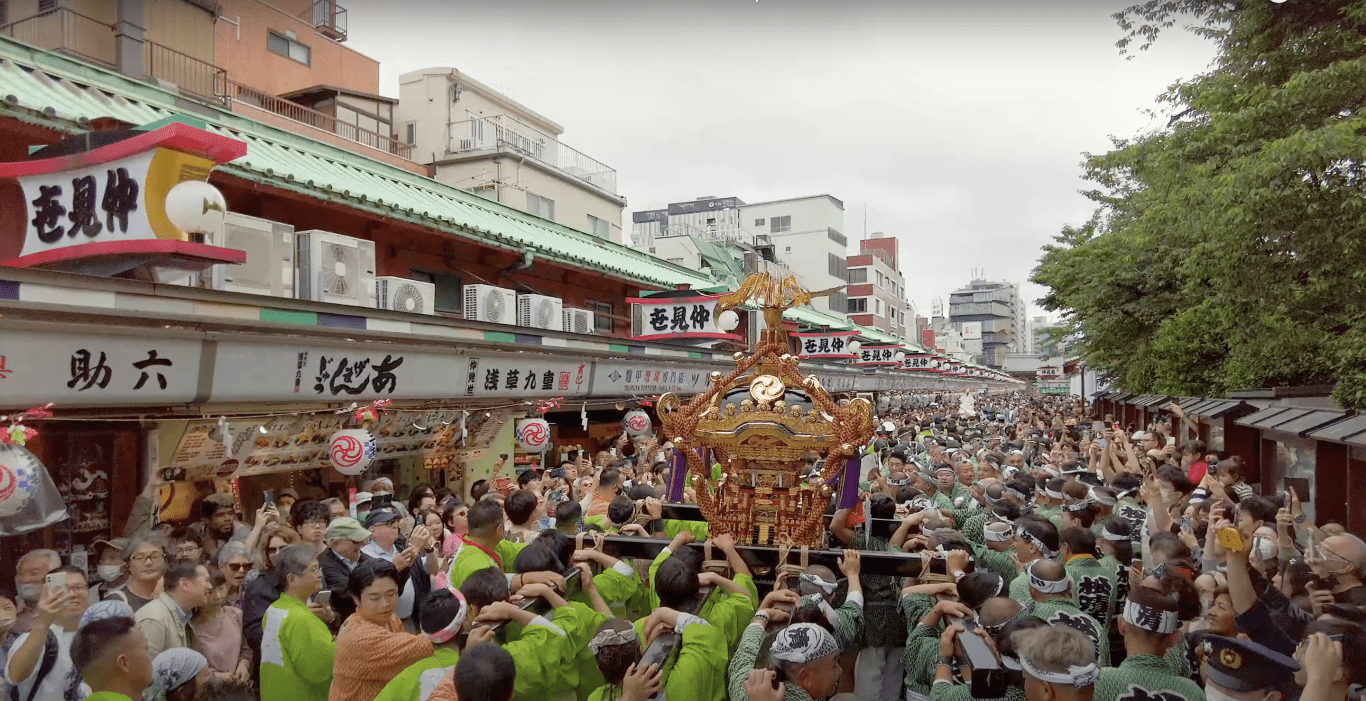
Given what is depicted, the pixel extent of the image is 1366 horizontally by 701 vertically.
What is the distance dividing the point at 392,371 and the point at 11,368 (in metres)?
4.10

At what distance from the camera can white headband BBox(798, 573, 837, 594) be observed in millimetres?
4848

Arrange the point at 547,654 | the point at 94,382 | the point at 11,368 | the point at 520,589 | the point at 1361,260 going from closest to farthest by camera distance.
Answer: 1. the point at 547,654
2. the point at 520,589
3. the point at 11,368
4. the point at 94,382
5. the point at 1361,260

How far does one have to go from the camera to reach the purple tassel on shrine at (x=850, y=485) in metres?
6.31

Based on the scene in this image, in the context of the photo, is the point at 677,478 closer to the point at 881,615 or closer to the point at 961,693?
the point at 881,615

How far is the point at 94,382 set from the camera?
21.3ft

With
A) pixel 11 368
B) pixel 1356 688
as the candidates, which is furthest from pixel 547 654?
pixel 11 368

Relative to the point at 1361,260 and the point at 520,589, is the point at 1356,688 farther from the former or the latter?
the point at 1361,260

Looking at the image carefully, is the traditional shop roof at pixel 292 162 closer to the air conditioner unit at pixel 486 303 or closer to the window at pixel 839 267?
the air conditioner unit at pixel 486 303

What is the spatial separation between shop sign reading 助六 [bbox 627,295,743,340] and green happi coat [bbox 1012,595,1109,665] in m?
11.0

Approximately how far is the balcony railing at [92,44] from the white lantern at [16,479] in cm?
735

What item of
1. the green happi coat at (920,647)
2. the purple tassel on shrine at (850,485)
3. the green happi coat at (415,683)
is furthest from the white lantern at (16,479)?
the green happi coat at (920,647)

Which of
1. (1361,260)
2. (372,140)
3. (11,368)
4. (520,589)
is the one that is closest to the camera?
(520,589)

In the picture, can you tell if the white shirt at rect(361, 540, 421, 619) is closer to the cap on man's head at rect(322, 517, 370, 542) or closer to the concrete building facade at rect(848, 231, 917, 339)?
the cap on man's head at rect(322, 517, 370, 542)

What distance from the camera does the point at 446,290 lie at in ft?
46.6
